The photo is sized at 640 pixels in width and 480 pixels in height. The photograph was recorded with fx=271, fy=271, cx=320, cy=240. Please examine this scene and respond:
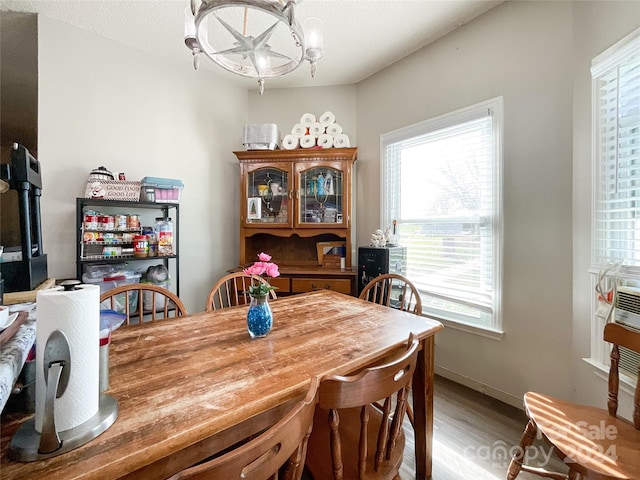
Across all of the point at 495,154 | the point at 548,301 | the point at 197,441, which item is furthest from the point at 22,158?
the point at 548,301

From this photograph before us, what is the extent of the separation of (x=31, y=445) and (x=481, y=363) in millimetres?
2357

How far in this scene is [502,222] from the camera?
189cm

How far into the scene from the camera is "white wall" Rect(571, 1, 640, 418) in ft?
4.73

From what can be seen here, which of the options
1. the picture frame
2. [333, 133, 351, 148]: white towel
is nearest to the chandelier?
[333, 133, 351, 148]: white towel

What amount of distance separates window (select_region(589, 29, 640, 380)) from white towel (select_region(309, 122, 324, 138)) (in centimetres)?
195

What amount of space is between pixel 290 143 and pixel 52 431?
262 centimetres

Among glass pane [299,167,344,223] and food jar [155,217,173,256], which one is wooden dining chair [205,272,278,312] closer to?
food jar [155,217,173,256]

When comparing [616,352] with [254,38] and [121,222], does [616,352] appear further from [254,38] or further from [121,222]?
[121,222]

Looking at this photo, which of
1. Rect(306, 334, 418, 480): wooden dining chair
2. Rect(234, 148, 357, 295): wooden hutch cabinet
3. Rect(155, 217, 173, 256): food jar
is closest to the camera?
Rect(306, 334, 418, 480): wooden dining chair

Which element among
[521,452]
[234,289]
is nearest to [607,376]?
[521,452]

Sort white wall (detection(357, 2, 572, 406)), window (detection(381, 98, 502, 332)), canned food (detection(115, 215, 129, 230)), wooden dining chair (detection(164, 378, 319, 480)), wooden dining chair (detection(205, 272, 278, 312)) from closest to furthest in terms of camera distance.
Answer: wooden dining chair (detection(164, 378, 319, 480)) < wooden dining chair (detection(205, 272, 278, 312)) < white wall (detection(357, 2, 572, 406)) < window (detection(381, 98, 502, 332)) < canned food (detection(115, 215, 129, 230))

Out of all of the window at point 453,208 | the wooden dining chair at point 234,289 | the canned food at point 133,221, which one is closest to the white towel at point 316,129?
the window at point 453,208

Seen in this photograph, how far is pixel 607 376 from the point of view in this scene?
137 centimetres

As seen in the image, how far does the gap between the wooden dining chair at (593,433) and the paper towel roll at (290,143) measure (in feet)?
8.38
